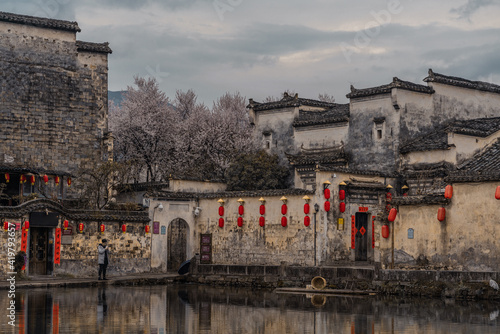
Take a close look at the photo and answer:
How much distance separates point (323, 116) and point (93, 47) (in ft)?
46.8

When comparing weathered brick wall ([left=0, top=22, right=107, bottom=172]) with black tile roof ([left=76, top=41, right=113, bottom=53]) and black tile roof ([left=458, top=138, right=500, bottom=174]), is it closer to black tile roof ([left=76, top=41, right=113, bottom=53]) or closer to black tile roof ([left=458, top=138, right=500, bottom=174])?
black tile roof ([left=76, top=41, right=113, bottom=53])

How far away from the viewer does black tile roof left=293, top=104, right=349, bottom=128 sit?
45.8 m

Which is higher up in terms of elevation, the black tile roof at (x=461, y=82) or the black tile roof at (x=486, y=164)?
the black tile roof at (x=461, y=82)

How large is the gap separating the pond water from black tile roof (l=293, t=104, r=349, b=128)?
16.6 meters

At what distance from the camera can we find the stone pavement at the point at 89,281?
108 feet

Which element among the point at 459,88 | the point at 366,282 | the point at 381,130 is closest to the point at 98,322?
the point at 366,282

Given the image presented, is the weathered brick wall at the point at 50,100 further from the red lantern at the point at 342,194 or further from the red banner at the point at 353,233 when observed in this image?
the red banner at the point at 353,233

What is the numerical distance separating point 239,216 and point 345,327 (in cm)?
1874

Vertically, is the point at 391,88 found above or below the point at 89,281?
above

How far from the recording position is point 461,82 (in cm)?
4594

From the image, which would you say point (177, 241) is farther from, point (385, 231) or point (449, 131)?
point (385, 231)

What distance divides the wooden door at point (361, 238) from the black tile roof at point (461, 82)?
10053mm

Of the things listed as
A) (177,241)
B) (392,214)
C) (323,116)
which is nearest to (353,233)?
A: (392,214)

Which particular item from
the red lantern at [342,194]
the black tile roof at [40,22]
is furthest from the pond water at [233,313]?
the black tile roof at [40,22]
